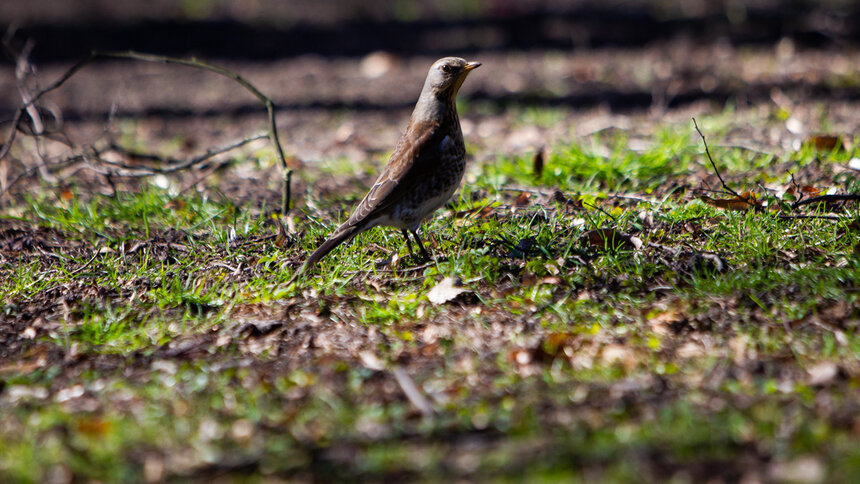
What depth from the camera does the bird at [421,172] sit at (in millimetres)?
4027

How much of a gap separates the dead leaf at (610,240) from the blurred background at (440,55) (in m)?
2.42

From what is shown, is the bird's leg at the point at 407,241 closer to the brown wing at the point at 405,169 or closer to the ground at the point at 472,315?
Result: the ground at the point at 472,315

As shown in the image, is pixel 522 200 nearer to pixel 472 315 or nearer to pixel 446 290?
pixel 446 290

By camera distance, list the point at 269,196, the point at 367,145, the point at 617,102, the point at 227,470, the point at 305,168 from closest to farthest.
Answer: the point at 227,470, the point at 269,196, the point at 305,168, the point at 367,145, the point at 617,102

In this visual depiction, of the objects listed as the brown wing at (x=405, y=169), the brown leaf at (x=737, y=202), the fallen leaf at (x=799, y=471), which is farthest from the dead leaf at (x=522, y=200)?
the fallen leaf at (x=799, y=471)

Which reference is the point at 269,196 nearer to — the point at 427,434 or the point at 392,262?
the point at 392,262

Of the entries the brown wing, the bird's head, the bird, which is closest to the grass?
the bird

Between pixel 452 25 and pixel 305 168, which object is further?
pixel 452 25

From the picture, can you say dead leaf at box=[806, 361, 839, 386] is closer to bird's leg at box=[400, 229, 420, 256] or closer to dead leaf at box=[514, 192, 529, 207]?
bird's leg at box=[400, 229, 420, 256]

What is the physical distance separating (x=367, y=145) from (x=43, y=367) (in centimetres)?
390

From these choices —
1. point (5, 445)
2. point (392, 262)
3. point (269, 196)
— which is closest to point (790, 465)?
point (392, 262)

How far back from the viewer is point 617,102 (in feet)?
24.5

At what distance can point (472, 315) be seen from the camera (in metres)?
3.64

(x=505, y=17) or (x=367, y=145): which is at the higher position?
(x=505, y=17)
